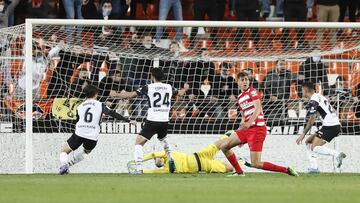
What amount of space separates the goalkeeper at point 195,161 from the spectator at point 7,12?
6.09 metres

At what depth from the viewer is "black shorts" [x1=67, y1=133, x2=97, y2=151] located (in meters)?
18.3

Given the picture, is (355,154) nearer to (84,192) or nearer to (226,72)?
(226,72)

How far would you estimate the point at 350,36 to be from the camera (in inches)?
864

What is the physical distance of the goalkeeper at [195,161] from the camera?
18953mm

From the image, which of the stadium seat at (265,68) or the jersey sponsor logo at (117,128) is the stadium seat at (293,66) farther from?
the jersey sponsor logo at (117,128)

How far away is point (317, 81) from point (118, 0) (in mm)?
5440

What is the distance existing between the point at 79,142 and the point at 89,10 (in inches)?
256

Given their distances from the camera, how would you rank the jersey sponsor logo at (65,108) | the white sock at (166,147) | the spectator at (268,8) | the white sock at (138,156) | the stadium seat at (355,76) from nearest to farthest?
the white sock at (138,156) < the white sock at (166,147) < the jersey sponsor logo at (65,108) < the stadium seat at (355,76) < the spectator at (268,8)

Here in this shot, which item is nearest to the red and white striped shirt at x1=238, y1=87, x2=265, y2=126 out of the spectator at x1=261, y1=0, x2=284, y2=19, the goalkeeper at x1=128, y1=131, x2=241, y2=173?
the goalkeeper at x1=128, y1=131, x2=241, y2=173

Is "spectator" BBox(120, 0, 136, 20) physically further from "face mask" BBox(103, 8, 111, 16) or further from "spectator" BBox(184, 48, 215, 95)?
"spectator" BBox(184, 48, 215, 95)

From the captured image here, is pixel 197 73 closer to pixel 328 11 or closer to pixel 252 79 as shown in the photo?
pixel 252 79

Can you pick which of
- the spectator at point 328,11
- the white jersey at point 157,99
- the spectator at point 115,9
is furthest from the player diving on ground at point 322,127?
the spectator at point 115,9

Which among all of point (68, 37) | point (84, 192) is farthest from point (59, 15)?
point (84, 192)

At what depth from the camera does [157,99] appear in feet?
61.7
